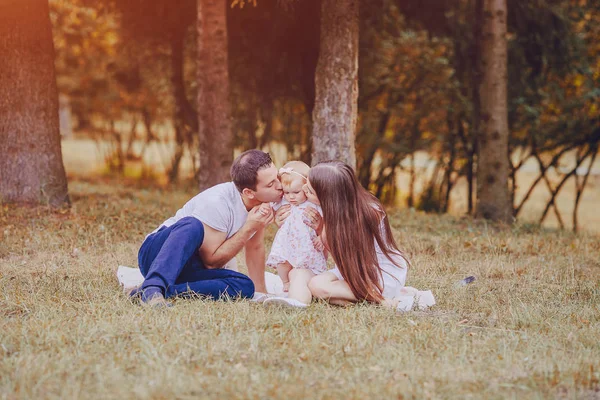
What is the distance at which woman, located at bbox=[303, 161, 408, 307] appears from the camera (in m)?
5.25

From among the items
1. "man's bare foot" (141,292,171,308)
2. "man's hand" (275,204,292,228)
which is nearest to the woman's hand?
"man's hand" (275,204,292,228)

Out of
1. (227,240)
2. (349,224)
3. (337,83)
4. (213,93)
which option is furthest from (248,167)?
(213,93)

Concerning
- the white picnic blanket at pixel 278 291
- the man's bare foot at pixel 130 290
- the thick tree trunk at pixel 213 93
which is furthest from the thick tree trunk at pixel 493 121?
the man's bare foot at pixel 130 290

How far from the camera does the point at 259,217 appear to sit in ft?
17.6

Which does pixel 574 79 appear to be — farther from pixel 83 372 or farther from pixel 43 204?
pixel 83 372

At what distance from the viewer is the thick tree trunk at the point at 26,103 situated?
356 inches

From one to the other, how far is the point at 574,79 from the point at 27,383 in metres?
12.4

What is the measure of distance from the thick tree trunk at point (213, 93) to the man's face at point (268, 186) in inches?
189

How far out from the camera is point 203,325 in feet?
15.1

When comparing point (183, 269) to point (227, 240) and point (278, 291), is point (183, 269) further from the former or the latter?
point (278, 291)

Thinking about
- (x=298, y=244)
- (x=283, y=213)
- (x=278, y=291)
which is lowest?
(x=278, y=291)

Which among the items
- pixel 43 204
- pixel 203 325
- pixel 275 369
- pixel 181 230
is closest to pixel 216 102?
pixel 43 204

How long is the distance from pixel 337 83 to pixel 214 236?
156 inches

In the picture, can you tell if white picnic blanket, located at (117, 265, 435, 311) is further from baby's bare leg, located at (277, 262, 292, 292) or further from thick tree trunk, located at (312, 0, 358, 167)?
thick tree trunk, located at (312, 0, 358, 167)
